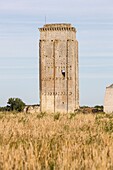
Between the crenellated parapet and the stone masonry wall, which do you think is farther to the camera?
the crenellated parapet

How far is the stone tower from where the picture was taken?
6228cm

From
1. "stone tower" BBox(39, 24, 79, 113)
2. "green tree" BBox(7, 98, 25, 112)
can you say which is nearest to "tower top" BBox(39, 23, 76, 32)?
"stone tower" BBox(39, 24, 79, 113)

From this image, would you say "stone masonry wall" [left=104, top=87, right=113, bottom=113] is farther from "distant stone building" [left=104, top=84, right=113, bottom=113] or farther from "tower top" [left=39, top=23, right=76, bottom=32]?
"tower top" [left=39, top=23, right=76, bottom=32]

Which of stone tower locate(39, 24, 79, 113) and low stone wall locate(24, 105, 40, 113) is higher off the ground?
stone tower locate(39, 24, 79, 113)

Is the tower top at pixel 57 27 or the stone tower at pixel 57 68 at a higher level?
the tower top at pixel 57 27

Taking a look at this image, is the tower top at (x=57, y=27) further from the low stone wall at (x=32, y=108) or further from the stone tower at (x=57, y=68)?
the low stone wall at (x=32, y=108)

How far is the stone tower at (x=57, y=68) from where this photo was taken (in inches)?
2452

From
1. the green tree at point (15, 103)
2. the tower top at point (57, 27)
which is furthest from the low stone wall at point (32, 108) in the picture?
the tower top at point (57, 27)

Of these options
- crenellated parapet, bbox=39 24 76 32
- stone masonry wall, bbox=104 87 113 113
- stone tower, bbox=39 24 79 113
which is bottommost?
stone masonry wall, bbox=104 87 113 113

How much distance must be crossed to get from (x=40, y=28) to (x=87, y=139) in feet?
180

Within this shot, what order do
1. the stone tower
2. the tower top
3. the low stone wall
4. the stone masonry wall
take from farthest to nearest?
1. the tower top
2. the stone tower
3. the low stone wall
4. the stone masonry wall

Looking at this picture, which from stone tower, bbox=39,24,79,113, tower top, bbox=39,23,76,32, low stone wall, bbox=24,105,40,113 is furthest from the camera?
tower top, bbox=39,23,76,32

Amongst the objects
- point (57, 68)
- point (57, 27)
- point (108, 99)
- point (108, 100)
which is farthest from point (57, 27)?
point (108, 100)

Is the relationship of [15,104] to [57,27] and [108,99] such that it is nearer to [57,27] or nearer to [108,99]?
[57,27]
